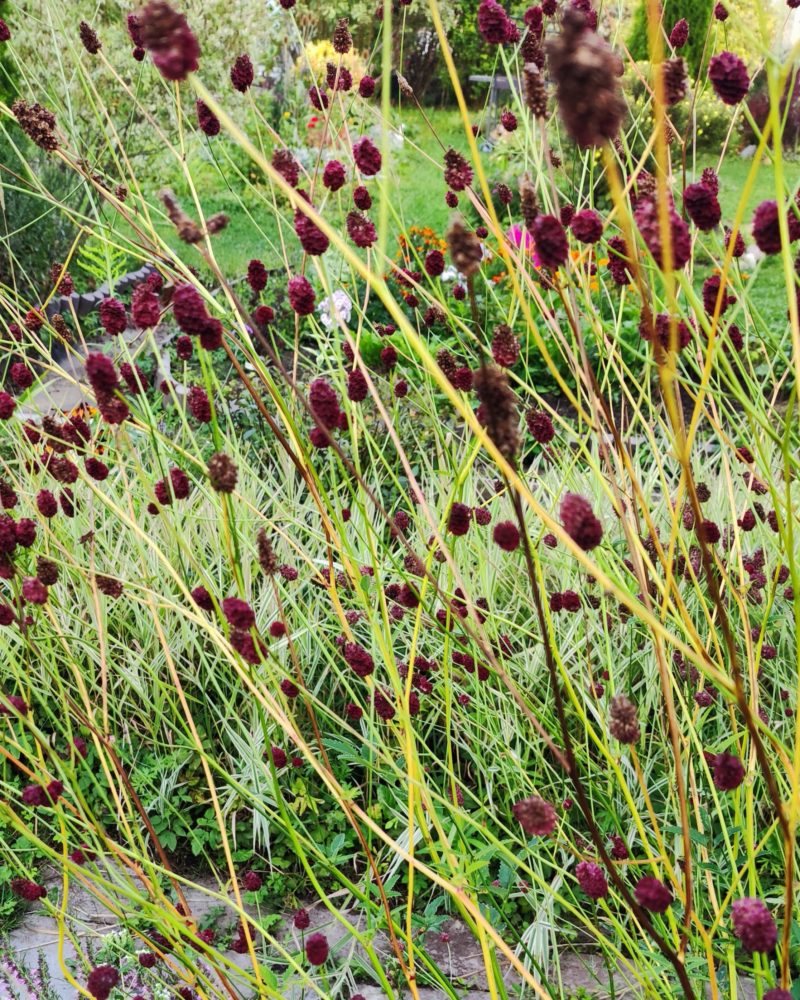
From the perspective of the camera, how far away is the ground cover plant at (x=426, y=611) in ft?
2.85

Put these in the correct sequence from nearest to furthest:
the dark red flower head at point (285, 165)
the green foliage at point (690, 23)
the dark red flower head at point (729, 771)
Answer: the dark red flower head at point (729, 771)
the dark red flower head at point (285, 165)
the green foliage at point (690, 23)

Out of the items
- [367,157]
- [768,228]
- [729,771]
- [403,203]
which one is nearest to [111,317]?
[367,157]

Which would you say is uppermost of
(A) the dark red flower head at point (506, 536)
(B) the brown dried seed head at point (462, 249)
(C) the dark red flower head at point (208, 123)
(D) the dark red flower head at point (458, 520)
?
(C) the dark red flower head at point (208, 123)

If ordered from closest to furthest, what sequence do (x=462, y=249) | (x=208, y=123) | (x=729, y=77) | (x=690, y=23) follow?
1. (x=462, y=249)
2. (x=729, y=77)
3. (x=208, y=123)
4. (x=690, y=23)

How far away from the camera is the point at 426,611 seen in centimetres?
140

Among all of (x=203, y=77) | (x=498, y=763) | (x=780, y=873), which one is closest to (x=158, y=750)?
(x=498, y=763)

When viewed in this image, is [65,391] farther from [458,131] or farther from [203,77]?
[458,131]

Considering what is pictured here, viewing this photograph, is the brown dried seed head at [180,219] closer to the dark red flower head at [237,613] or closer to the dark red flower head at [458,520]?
the dark red flower head at [237,613]

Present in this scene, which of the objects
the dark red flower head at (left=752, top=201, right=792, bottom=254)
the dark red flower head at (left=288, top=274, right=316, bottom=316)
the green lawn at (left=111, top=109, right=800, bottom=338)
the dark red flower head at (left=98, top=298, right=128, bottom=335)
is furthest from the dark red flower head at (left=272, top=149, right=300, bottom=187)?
the green lawn at (left=111, top=109, right=800, bottom=338)

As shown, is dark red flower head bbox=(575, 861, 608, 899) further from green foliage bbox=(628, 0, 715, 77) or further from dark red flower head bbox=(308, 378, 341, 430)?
green foliage bbox=(628, 0, 715, 77)

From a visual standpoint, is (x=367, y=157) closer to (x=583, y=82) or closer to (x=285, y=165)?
(x=285, y=165)

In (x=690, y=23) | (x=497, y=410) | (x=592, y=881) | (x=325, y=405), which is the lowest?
(x=592, y=881)

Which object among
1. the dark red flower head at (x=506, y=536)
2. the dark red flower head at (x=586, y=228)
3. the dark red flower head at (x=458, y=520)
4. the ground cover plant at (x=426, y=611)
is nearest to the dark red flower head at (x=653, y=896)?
the ground cover plant at (x=426, y=611)

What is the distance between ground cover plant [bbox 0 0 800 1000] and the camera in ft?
2.85
